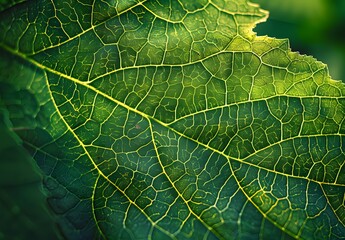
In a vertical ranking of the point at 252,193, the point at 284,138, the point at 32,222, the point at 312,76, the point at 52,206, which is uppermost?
the point at 312,76

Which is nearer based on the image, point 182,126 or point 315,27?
point 182,126

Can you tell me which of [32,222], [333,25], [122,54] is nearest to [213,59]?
[122,54]

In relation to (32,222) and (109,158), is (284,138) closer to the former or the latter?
(109,158)

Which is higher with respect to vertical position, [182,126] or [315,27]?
[315,27]

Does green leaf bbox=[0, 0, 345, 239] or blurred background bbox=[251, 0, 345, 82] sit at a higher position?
blurred background bbox=[251, 0, 345, 82]
